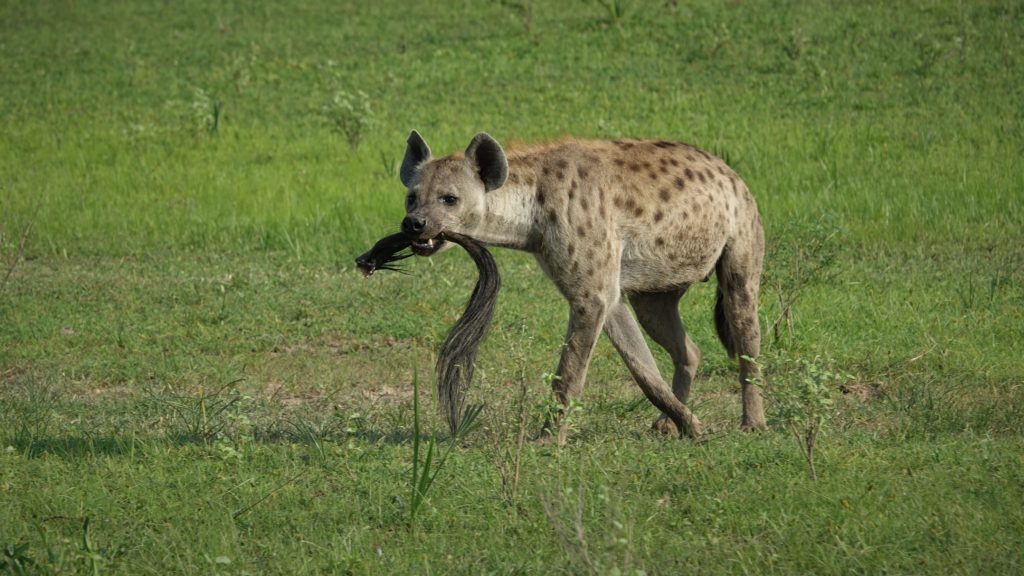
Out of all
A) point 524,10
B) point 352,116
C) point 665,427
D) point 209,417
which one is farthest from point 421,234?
point 524,10

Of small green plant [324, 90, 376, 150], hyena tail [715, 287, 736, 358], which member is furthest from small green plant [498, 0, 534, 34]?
hyena tail [715, 287, 736, 358]

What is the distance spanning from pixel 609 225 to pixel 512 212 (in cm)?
36

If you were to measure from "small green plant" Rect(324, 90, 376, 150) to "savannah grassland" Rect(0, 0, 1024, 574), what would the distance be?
0.13 ft

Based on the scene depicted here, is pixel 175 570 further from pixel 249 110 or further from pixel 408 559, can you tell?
pixel 249 110

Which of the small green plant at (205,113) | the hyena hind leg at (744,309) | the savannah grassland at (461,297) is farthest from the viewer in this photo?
the small green plant at (205,113)

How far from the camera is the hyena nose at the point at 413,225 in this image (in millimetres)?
5059

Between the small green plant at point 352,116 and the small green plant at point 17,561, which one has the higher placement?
the small green plant at point 17,561

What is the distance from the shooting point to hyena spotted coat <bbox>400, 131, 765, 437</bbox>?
525 cm

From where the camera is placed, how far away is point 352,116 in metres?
10.7

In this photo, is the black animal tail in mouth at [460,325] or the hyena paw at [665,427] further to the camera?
the hyena paw at [665,427]

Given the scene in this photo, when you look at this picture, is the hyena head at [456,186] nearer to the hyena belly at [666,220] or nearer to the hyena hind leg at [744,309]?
the hyena belly at [666,220]

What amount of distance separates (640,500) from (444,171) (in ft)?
5.00

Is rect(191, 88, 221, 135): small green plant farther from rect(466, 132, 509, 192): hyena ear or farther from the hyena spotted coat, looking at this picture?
rect(466, 132, 509, 192): hyena ear

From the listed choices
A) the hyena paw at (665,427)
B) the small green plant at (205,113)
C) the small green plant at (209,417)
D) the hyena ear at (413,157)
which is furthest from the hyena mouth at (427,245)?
the small green plant at (205,113)
